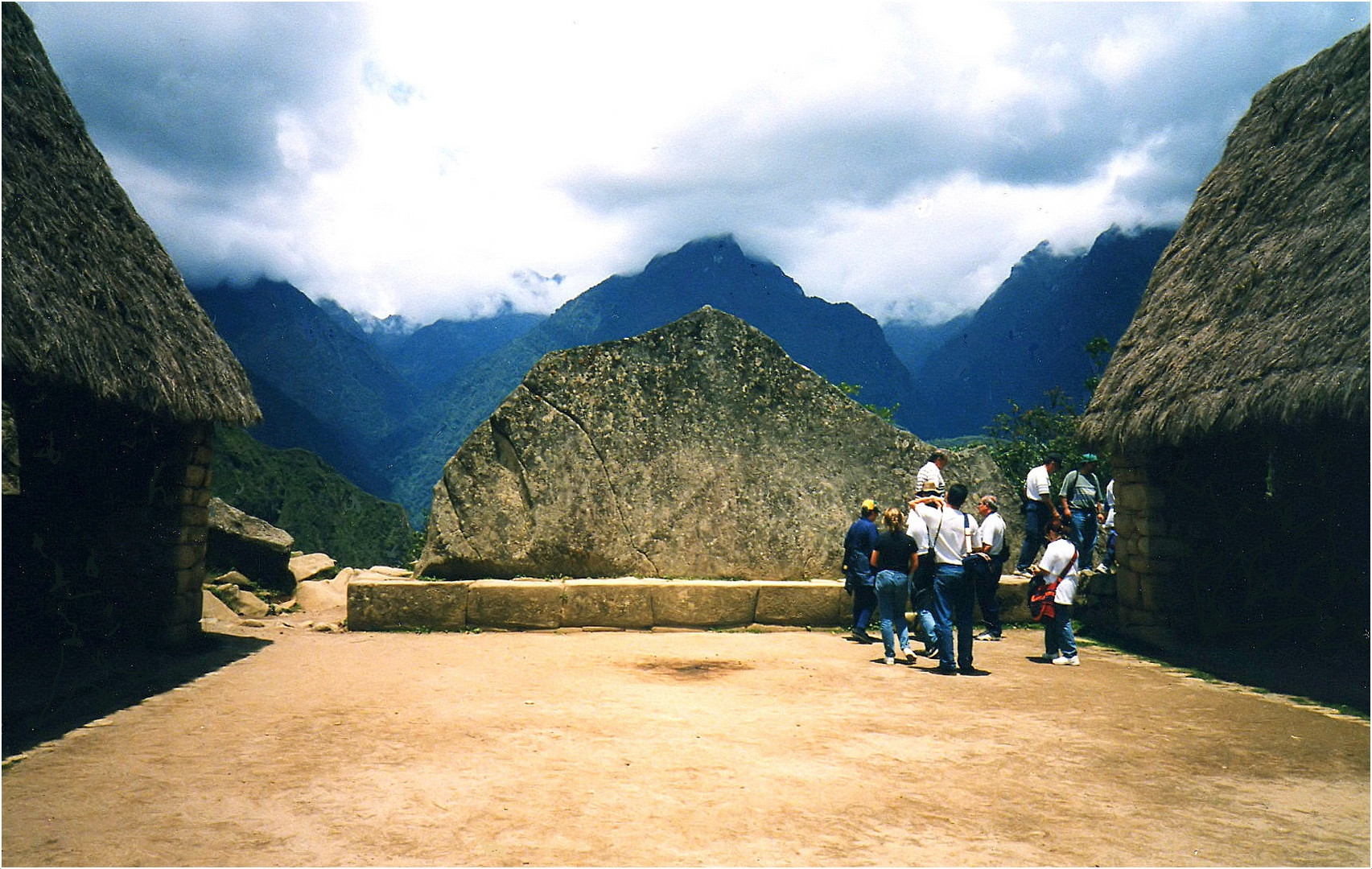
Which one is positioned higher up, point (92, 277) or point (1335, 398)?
point (92, 277)

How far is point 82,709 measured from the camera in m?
5.25

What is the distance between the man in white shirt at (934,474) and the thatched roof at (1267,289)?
1.49 meters

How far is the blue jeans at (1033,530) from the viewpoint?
9266 mm

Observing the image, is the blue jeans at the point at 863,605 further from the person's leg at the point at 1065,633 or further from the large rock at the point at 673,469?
the person's leg at the point at 1065,633

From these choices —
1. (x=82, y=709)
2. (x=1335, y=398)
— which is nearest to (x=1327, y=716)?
(x=1335, y=398)

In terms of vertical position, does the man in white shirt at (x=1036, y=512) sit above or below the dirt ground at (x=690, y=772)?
above

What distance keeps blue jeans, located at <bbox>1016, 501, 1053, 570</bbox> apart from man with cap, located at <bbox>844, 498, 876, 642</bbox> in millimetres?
2331

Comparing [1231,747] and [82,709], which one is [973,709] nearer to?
[1231,747]

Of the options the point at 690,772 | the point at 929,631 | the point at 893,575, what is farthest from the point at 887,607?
the point at 690,772

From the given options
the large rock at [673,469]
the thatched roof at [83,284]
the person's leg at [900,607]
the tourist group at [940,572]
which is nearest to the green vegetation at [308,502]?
the large rock at [673,469]

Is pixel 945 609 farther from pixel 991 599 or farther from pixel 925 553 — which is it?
pixel 991 599

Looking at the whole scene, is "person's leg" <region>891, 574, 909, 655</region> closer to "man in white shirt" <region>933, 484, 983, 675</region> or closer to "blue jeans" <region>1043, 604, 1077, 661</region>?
"man in white shirt" <region>933, 484, 983, 675</region>

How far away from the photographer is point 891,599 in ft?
22.9

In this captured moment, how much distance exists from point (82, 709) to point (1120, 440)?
8.60 m
